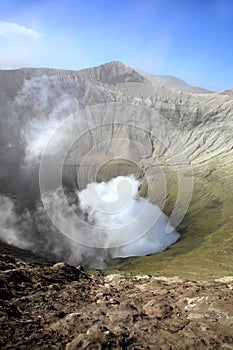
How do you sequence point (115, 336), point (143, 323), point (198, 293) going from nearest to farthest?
point (115, 336), point (143, 323), point (198, 293)

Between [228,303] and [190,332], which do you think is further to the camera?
[228,303]

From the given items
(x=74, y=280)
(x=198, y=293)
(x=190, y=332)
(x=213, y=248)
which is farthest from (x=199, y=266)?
(x=190, y=332)

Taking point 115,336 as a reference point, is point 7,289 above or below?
above

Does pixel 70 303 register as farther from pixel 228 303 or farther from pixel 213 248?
pixel 213 248

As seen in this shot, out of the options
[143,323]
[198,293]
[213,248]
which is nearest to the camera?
[143,323]

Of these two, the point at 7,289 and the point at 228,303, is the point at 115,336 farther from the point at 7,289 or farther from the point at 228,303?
the point at 7,289

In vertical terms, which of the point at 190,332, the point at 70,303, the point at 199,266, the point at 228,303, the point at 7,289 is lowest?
the point at 190,332
